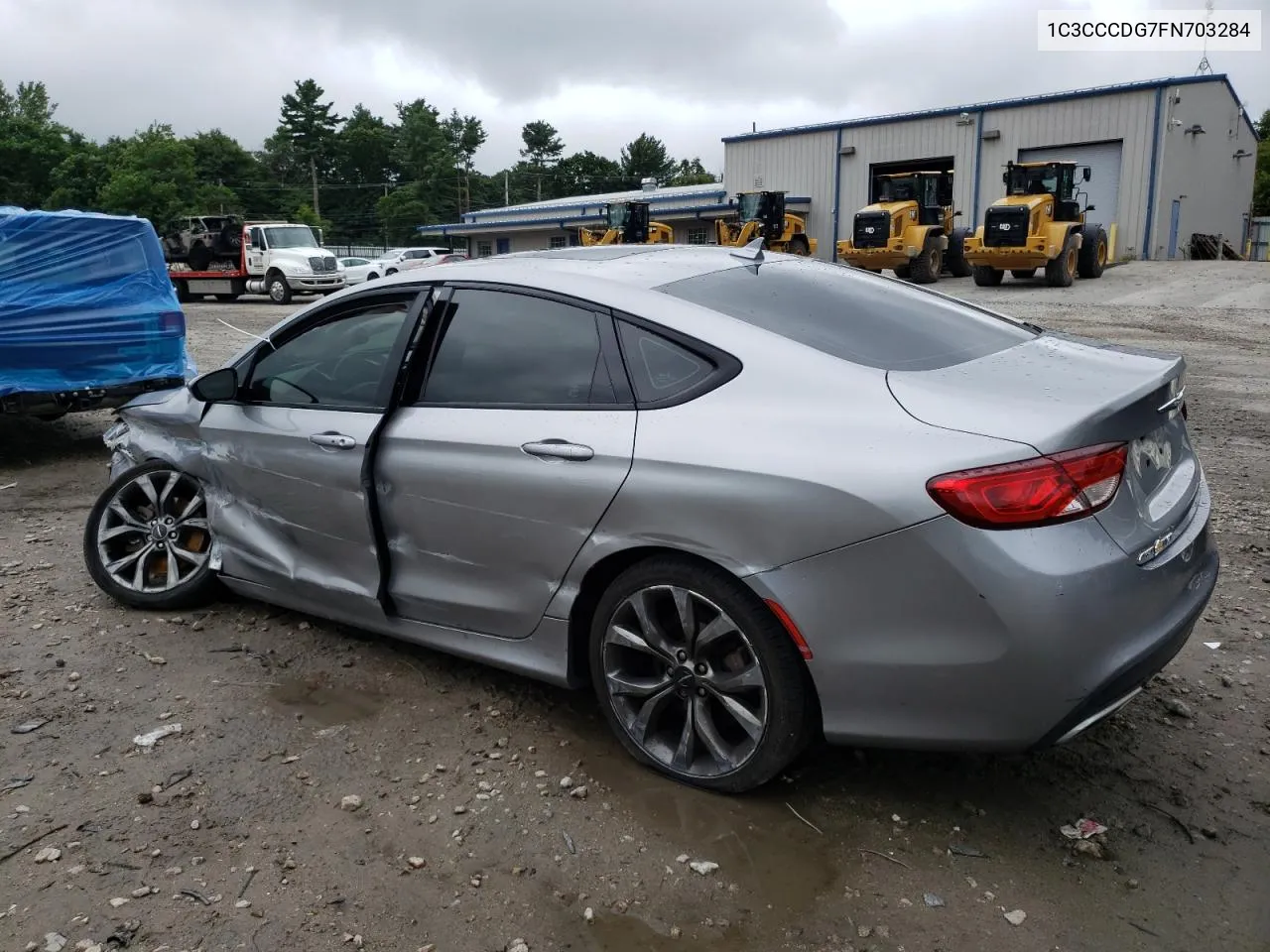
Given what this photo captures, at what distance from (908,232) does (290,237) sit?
17335 millimetres

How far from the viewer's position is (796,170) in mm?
39219

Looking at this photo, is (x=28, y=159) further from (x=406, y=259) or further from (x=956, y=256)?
(x=956, y=256)

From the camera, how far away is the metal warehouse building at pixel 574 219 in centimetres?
4052

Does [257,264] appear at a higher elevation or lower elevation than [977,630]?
higher

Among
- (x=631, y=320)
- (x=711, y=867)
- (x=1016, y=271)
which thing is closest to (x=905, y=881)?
(x=711, y=867)

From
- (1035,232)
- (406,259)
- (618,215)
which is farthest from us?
(406,259)

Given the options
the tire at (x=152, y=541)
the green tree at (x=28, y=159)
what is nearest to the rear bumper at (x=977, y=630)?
the tire at (x=152, y=541)

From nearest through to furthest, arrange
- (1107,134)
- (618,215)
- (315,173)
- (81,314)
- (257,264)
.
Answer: (81,314) < (257,264) < (618,215) < (1107,134) < (315,173)

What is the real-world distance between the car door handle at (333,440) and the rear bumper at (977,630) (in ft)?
5.68

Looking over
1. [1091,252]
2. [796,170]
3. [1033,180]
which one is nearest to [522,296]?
[1033,180]

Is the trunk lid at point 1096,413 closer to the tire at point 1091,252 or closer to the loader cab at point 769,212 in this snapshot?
the tire at point 1091,252

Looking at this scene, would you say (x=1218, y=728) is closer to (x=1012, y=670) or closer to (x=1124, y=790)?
(x=1124, y=790)

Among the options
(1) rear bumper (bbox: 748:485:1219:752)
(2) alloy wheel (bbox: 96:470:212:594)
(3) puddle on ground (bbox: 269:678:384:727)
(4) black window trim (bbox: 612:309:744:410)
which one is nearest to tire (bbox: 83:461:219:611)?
(2) alloy wheel (bbox: 96:470:212:594)

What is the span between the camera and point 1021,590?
8.02ft
